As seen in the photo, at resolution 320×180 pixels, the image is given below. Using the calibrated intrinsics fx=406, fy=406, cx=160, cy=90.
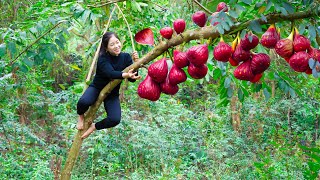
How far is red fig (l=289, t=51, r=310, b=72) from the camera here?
1.41 m

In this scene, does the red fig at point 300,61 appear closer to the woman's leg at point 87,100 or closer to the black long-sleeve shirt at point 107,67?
the black long-sleeve shirt at point 107,67

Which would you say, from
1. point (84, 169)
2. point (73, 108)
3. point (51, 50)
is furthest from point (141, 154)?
point (51, 50)

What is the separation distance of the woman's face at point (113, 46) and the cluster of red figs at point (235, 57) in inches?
22.2

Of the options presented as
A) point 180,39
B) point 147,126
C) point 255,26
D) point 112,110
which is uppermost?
point 255,26

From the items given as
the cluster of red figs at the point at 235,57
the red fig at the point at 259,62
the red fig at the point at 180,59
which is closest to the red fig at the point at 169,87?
the cluster of red figs at the point at 235,57

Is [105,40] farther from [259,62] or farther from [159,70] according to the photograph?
[259,62]

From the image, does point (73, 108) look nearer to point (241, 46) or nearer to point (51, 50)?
point (51, 50)

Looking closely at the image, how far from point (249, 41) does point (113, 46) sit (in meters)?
1.01

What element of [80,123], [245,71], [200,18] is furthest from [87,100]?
[245,71]

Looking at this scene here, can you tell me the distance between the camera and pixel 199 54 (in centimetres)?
161

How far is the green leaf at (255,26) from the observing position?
150 centimetres

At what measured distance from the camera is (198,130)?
704cm

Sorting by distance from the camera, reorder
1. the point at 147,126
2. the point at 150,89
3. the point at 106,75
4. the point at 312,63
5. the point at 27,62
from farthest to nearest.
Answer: the point at 147,126, the point at 27,62, the point at 106,75, the point at 150,89, the point at 312,63

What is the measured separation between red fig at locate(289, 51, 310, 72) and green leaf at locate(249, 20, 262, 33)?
0.54 feet
